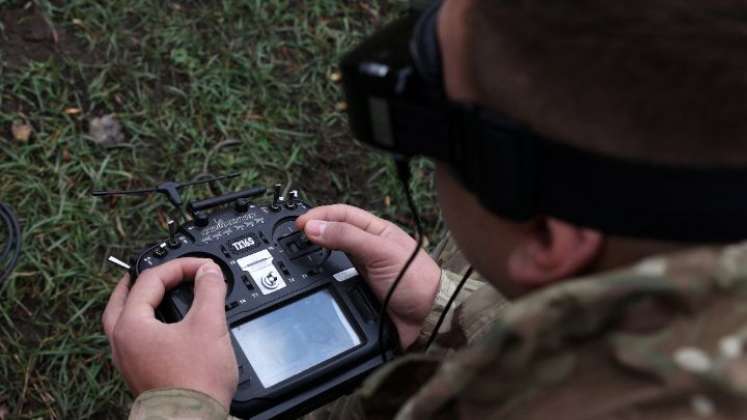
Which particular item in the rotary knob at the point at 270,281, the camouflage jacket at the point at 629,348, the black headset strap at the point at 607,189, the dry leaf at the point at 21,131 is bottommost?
the dry leaf at the point at 21,131

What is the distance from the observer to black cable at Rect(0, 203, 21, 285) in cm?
219

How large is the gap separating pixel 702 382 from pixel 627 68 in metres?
0.29

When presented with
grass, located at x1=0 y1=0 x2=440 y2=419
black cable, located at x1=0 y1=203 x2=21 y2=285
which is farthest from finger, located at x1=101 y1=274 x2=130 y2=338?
black cable, located at x1=0 y1=203 x2=21 y2=285

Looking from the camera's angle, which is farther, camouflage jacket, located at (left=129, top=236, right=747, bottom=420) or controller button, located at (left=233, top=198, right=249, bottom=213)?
controller button, located at (left=233, top=198, right=249, bottom=213)

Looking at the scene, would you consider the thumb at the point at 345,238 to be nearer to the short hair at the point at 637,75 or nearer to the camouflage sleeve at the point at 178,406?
the camouflage sleeve at the point at 178,406

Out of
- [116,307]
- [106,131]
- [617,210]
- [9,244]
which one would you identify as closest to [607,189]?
[617,210]

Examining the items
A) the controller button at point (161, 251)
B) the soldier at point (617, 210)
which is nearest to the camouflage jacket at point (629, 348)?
the soldier at point (617, 210)

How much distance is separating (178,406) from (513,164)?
0.69m

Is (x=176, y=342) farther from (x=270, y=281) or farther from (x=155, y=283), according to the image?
(x=270, y=281)

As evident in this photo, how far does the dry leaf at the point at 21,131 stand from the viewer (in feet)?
7.88

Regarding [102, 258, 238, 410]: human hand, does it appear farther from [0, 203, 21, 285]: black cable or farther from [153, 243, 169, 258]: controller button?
[0, 203, 21, 285]: black cable

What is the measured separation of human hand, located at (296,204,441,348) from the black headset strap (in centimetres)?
64

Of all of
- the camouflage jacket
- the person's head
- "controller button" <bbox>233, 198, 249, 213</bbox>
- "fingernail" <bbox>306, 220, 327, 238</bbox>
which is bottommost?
"fingernail" <bbox>306, 220, 327, 238</bbox>

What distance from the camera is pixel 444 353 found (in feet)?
4.84
